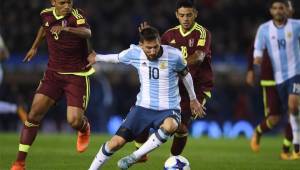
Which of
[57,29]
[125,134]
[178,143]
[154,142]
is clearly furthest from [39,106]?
[154,142]

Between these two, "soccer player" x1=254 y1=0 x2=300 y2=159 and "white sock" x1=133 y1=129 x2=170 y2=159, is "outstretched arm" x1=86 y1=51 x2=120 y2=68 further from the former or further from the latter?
"soccer player" x1=254 y1=0 x2=300 y2=159

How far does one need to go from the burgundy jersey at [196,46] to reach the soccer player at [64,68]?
1.18 metres

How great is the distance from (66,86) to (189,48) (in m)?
1.74

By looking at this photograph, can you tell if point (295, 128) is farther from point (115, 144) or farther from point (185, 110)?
point (115, 144)

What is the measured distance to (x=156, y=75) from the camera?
1055cm

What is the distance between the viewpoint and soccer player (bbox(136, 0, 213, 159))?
37.9 feet

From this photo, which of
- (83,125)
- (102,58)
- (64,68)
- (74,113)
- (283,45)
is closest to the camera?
(102,58)

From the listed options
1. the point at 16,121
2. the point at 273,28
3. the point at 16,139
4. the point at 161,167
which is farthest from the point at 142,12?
the point at 161,167

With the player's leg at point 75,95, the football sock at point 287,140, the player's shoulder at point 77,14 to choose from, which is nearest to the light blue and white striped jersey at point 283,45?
the football sock at point 287,140

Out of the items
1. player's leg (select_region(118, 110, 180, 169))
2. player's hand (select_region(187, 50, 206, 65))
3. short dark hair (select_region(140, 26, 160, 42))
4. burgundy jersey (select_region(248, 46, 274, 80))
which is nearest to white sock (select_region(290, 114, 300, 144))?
burgundy jersey (select_region(248, 46, 274, 80))

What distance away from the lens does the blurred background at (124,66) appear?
22.3 m

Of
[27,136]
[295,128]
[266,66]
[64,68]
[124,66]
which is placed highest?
[64,68]

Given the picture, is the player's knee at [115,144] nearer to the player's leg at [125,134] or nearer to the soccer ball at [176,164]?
the player's leg at [125,134]

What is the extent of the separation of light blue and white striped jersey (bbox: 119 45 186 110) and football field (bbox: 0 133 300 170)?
1745 millimetres
